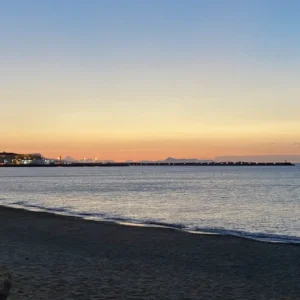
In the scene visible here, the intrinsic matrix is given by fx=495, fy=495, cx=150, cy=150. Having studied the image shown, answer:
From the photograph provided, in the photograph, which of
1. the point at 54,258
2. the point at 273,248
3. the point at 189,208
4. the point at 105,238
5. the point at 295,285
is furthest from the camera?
the point at 189,208

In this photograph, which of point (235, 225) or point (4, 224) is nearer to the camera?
point (4, 224)

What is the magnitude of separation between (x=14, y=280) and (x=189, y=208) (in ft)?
109

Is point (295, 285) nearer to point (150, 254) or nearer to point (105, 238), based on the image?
point (150, 254)

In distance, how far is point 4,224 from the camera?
2914cm

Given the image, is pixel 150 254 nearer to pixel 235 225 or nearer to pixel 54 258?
pixel 54 258

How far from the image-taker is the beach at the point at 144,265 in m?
11.9

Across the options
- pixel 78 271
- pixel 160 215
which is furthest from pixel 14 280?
pixel 160 215

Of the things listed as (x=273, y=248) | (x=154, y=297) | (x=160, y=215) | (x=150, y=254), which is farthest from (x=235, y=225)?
(x=154, y=297)

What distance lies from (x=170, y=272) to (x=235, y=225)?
1743 centimetres

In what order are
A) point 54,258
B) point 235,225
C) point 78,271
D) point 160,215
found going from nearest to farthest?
point 78,271 → point 54,258 → point 235,225 → point 160,215

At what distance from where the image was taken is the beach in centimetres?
1188

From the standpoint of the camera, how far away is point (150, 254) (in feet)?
60.4

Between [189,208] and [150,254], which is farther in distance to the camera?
[189,208]

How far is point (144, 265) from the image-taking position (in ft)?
52.1
